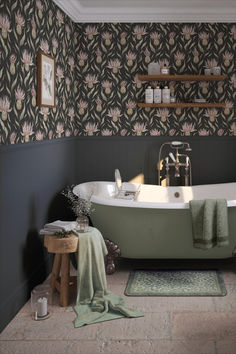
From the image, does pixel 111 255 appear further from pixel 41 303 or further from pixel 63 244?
pixel 41 303

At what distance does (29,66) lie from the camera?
3.52 metres

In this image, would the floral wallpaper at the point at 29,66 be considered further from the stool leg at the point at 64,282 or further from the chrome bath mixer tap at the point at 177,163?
the chrome bath mixer tap at the point at 177,163

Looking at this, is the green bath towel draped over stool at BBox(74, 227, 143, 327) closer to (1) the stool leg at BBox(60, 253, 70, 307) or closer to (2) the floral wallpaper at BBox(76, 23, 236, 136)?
(1) the stool leg at BBox(60, 253, 70, 307)

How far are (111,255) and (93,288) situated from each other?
597 mm

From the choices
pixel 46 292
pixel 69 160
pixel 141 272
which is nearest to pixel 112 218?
pixel 141 272

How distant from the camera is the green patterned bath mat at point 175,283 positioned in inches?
139

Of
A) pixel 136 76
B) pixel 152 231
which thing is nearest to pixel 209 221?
pixel 152 231

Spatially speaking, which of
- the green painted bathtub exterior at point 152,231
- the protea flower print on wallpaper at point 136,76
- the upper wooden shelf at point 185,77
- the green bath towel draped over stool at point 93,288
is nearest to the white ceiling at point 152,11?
the protea flower print on wallpaper at point 136,76

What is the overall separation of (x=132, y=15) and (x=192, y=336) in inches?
139

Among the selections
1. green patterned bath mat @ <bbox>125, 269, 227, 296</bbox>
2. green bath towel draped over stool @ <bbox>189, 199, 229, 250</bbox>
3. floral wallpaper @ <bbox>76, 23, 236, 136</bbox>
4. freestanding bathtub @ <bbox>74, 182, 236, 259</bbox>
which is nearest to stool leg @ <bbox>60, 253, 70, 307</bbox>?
green patterned bath mat @ <bbox>125, 269, 227, 296</bbox>

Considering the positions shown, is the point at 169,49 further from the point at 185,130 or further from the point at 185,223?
the point at 185,223

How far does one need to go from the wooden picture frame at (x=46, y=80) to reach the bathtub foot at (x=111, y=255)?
1.33 meters

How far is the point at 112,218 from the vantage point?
3891mm

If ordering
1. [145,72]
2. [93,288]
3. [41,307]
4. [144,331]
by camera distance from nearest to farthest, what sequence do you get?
1. [144,331]
2. [41,307]
3. [93,288]
4. [145,72]
